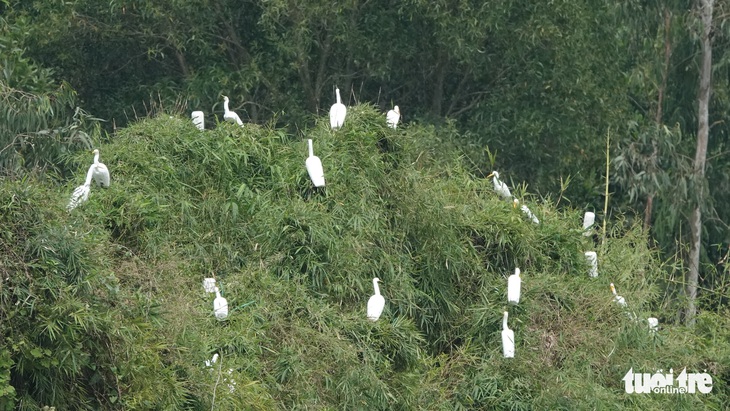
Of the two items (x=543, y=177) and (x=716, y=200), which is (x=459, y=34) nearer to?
(x=543, y=177)

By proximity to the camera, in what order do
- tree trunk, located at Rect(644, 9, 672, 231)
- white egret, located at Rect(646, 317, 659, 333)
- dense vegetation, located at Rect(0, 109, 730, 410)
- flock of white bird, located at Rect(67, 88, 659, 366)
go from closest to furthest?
dense vegetation, located at Rect(0, 109, 730, 410) < flock of white bird, located at Rect(67, 88, 659, 366) < white egret, located at Rect(646, 317, 659, 333) < tree trunk, located at Rect(644, 9, 672, 231)

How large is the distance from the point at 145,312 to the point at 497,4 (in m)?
7.17

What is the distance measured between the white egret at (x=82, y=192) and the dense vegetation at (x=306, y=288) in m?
0.06

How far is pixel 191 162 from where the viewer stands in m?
8.41

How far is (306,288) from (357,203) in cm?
79

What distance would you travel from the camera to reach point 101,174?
25.2ft

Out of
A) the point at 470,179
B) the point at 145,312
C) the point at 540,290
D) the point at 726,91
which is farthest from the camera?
the point at 726,91

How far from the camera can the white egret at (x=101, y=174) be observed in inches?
301

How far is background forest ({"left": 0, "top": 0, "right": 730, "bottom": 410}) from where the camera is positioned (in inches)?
249

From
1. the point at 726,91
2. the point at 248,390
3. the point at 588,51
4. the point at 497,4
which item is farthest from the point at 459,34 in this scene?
the point at 248,390

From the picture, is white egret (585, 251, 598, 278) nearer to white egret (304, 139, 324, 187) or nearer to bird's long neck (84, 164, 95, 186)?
white egret (304, 139, 324, 187)

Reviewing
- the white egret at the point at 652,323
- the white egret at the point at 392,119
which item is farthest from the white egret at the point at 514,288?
the white egret at the point at 392,119

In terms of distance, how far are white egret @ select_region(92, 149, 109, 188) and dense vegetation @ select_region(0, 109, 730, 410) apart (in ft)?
0.20

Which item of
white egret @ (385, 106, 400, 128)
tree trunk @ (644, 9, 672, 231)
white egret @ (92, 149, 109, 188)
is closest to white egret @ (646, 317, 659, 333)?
white egret @ (385, 106, 400, 128)
